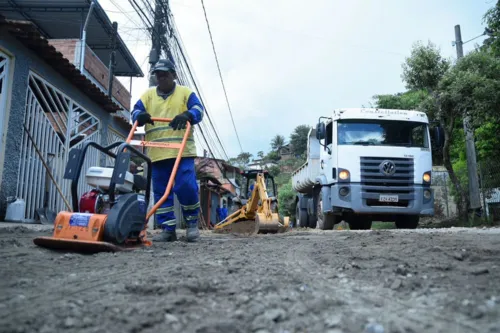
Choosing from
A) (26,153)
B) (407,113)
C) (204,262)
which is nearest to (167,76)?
(204,262)

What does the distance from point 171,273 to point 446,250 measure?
193 cm

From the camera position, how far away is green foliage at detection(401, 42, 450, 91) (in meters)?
12.0

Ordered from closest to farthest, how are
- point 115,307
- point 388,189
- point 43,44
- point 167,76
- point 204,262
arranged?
1. point 115,307
2. point 204,262
3. point 167,76
4. point 43,44
5. point 388,189

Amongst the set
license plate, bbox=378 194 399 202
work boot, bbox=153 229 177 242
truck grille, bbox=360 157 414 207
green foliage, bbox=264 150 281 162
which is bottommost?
work boot, bbox=153 229 177 242

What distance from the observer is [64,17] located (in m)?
13.0

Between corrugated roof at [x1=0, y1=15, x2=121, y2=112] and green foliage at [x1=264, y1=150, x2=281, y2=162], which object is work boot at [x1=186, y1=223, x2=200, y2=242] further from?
green foliage at [x1=264, y1=150, x2=281, y2=162]

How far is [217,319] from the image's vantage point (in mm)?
1380

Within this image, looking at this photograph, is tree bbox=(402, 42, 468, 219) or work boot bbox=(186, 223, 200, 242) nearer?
work boot bbox=(186, 223, 200, 242)

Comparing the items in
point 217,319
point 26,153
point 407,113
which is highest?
point 407,113

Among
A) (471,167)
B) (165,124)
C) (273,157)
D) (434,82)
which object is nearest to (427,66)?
(434,82)

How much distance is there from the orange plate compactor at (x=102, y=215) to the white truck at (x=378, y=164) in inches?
214

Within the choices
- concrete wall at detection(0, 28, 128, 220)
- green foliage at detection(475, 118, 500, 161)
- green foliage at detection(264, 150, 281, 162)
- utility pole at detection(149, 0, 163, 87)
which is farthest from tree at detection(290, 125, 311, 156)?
concrete wall at detection(0, 28, 128, 220)

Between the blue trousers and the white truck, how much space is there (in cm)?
439

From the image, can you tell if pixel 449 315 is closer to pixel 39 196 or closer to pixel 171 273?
pixel 171 273
